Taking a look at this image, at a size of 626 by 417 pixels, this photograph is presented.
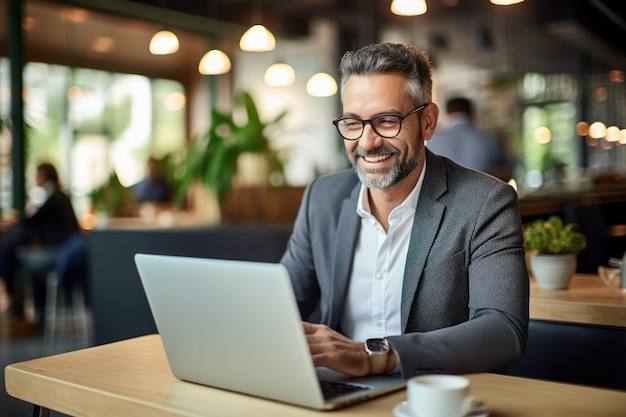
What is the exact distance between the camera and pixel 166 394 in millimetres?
1404

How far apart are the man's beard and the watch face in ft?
1.82

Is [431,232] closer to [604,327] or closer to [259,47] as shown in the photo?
[604,327]

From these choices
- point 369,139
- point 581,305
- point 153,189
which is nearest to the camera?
point 369,139

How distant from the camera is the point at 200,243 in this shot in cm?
459

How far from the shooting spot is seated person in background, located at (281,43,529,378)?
1.75m

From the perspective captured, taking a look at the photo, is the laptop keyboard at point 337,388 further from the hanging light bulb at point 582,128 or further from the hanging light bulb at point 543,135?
the hanging light bulb at point 543,135

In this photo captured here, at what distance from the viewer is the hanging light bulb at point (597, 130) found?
4.61 meters

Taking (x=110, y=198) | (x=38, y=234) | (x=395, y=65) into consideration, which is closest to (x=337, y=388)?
(x=395, y=65)

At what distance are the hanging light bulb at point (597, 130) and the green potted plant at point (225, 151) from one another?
80.4 inches

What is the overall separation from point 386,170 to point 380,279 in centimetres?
29

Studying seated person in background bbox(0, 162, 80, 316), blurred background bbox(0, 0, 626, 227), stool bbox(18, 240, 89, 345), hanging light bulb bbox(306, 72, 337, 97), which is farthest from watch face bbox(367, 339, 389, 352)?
hanging light bulb bbox(306, 72, 337, 97)

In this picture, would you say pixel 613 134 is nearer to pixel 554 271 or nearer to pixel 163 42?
pixel 554 271

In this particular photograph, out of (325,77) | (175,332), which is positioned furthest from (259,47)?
(175,332)

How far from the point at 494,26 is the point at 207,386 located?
27.6ft
